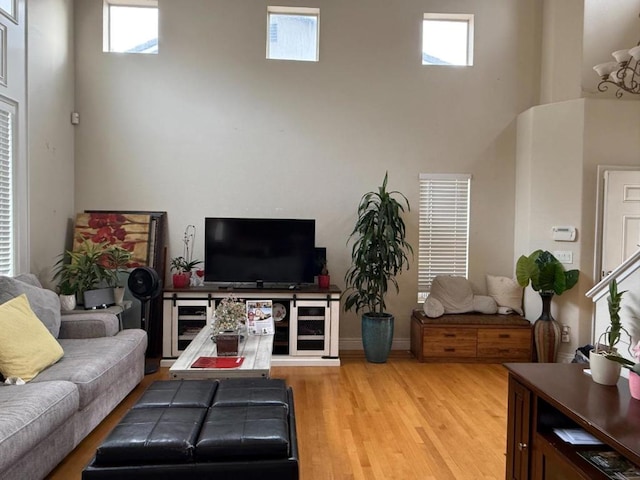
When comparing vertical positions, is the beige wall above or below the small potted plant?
above

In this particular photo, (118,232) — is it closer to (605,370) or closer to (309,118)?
(309,118)

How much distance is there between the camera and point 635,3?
16.3 ft

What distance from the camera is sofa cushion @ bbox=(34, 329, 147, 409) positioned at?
2828 mm

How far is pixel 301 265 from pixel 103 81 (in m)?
3.09

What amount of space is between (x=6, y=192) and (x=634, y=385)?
15.3ft

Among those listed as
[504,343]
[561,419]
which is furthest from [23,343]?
[504,343]

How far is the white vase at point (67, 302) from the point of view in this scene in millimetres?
4055

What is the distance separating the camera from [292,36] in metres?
5.31

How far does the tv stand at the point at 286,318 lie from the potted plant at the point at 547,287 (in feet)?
6.90

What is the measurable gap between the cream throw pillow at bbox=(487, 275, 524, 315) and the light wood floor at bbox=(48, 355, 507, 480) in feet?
2.63

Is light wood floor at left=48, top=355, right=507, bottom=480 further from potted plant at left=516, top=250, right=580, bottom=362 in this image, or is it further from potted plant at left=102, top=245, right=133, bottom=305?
potted plant at left=102, top=245, right=133, bottom=305

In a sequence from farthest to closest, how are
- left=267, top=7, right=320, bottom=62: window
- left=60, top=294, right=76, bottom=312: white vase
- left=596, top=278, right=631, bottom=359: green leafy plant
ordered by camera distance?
left=267, top=7, right=320, bottom=62: window → left=60, top=294, right=76, bottom=312: white vase → left=596, top=278, right=631, bottom=359: green leafy plant

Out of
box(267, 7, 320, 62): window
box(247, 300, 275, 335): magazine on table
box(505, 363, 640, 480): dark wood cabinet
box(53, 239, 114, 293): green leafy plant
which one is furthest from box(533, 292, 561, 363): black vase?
box(53, 239, 114, 293): green leafy plant

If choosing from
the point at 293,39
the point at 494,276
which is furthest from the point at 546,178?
the point at 293,39
